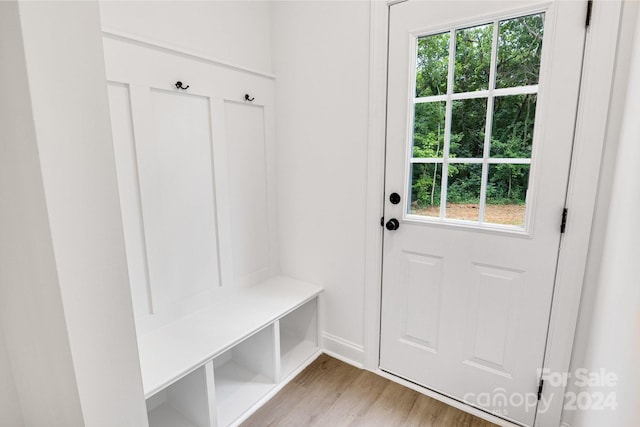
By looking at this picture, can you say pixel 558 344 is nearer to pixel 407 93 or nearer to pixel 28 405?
pixel 407 93

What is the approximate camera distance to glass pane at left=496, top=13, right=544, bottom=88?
4.12 feet

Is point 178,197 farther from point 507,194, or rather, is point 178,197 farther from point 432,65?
point 507,194

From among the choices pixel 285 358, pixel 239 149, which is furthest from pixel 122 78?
pixel 285 358

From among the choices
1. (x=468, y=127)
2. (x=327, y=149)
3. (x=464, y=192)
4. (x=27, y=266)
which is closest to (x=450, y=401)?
(x=464, y=192)

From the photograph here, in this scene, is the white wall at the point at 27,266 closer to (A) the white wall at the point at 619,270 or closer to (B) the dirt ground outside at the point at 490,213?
(A) the white wall at the point at 619,270

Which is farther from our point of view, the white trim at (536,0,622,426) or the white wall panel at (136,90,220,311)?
the white wall panel at (136,90,220,311)

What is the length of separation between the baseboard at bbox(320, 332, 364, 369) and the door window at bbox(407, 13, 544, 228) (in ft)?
3.07

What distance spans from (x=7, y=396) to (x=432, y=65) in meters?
2.02

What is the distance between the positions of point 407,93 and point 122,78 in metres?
1.26

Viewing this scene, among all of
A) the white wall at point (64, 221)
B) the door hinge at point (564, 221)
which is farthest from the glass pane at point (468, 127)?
the white wall at point (64, 221)

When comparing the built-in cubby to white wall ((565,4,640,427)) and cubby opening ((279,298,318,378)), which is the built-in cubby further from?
white wall ((565,4,640,427))

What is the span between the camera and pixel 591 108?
1.16 meters

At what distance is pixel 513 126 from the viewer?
133cm

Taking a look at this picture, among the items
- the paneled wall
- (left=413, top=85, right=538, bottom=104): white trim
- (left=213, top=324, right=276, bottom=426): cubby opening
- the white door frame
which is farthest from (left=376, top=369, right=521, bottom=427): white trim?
(left=413, top=85, right=538, bottom=104): white trim
